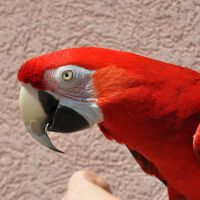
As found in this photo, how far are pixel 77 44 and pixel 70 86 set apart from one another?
24.2 inches

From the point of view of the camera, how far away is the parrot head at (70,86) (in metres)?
0.76

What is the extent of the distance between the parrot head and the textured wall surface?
0.53 m

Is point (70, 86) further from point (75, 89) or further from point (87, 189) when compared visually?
point (87, 189)

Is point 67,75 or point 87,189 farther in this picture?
point 87,189

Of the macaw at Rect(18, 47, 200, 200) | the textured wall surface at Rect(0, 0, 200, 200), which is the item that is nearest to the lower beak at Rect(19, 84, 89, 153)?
the macaw at Rect(18, 47, 200, 200)

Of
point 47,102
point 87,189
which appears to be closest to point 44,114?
point 47,102

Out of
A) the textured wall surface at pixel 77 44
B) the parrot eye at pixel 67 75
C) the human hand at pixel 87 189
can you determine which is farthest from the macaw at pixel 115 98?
the textured wall surface at pixel 77 44

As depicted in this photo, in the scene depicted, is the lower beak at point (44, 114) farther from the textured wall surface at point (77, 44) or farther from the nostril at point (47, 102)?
the textured wall surface at point (77, 44)

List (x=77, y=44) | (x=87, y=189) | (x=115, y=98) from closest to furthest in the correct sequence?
(x=115, y=98) < (x=87, y=189) < (x=77, y=44)

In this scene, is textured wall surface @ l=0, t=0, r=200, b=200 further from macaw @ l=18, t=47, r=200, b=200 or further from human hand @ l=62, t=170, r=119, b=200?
macaw @ l=18, t=47, r=200, b=200

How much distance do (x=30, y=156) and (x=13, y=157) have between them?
41mm

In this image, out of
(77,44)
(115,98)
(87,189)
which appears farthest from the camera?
(77,44)

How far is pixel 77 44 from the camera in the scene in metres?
1.38

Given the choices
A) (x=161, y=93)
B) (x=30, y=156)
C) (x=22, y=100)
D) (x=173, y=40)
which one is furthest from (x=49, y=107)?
(x=173, y=40)
